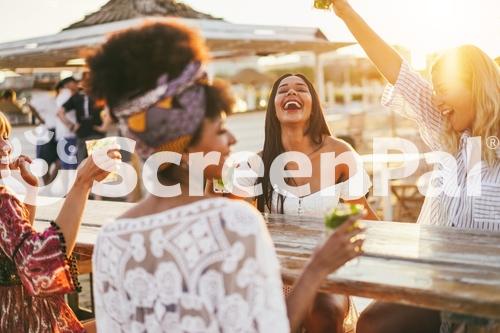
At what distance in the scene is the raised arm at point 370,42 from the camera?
10.7 feet

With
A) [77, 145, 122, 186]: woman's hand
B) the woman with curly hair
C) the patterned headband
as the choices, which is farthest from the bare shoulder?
the patterned headband

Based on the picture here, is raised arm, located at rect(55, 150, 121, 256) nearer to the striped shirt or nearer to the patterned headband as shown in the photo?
the patterned headband

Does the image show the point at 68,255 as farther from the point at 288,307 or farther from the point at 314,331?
the point at 314,331

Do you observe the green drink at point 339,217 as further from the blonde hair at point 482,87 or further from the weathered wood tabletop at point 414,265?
the blonde hair at point 482,87

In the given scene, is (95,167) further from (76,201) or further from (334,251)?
(334,251)

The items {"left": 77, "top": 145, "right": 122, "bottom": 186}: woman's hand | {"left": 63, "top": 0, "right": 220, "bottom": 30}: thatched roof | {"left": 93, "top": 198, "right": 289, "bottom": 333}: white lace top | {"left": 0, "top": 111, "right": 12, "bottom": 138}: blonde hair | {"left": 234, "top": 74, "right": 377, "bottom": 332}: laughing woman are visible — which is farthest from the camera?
{"left": 63, "top": 0, "right": 220, "bottom": 30}: thatched roof

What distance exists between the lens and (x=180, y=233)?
4.93 ft

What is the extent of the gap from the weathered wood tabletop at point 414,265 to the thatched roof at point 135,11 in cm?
519

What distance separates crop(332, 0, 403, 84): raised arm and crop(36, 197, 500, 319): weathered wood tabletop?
913 millimetres

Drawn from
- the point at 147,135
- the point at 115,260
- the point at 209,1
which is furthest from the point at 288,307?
the point at 209,1

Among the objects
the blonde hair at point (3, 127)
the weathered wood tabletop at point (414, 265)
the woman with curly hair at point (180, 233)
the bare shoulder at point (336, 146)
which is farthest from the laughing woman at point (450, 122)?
the blonde hair at point (3, 127)

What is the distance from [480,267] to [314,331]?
1.24 metres

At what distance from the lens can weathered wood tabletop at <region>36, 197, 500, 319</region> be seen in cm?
184

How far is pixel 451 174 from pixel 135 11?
18.8 ft
